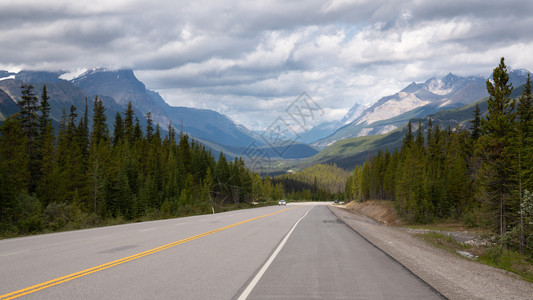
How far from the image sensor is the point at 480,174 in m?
30.5

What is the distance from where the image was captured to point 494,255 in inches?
861

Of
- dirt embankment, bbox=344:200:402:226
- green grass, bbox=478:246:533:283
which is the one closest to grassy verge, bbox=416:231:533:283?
green grass, bbox=478:246:533:283

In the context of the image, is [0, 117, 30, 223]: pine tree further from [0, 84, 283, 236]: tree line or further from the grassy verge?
the grassy verge

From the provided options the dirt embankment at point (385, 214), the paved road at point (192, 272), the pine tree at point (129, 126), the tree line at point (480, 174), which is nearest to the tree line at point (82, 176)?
the pine tree at point (129, 126)

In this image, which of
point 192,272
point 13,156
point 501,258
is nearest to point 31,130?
point 13,156

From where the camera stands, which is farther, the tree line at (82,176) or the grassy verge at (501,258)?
the tree line at (82,176)

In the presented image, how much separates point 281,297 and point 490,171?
1087 inches

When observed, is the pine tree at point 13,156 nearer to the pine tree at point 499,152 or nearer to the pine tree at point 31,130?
the pine tree at point 31,130

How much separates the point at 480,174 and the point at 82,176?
166 feet

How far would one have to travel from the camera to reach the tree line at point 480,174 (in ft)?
88.6

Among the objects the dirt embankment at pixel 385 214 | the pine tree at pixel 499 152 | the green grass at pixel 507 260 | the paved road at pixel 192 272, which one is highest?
the pine tree at pixel 499 152

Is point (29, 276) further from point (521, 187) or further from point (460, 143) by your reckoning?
point (460, 143)

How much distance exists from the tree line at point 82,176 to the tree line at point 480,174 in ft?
95.3

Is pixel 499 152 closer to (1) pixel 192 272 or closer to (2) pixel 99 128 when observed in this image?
(1) pixel 192 272
